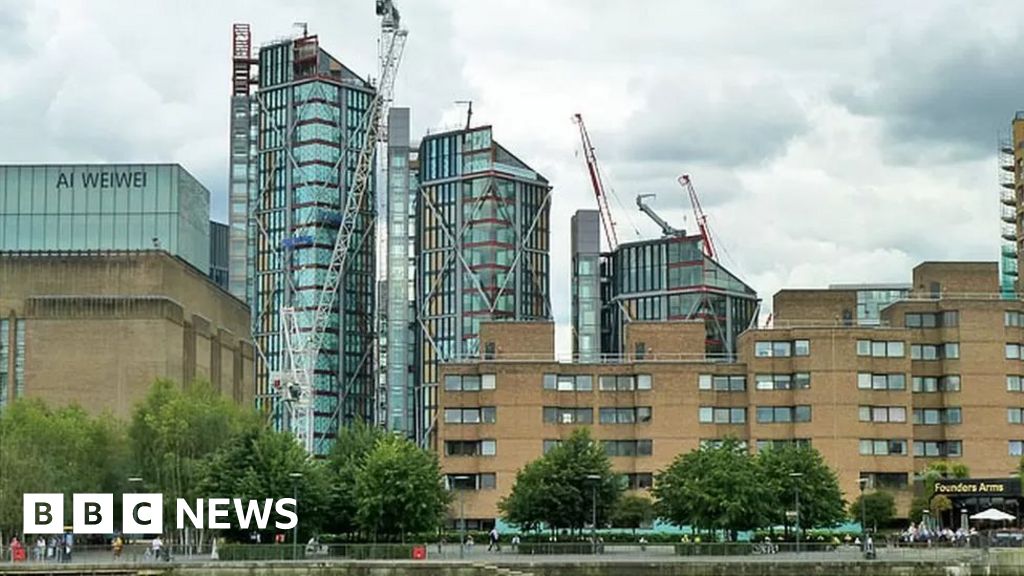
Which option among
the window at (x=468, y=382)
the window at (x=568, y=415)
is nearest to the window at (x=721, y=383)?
the window at (x=568, y=415)

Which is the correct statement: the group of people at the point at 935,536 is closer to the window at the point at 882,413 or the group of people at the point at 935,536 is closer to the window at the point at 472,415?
the window at the point at 882,413

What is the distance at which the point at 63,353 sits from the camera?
147 metres

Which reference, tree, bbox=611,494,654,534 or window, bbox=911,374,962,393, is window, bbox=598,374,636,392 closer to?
tree, bbox=611,494,654,534

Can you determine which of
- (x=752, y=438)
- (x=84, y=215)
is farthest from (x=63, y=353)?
(x=752, y=438)

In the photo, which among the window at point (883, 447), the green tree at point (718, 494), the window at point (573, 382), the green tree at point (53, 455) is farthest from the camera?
the window at point (573, 382)

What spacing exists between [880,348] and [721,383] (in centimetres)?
1335

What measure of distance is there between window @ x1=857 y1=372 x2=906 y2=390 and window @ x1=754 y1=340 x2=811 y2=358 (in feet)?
16.2

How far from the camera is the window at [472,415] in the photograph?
143 metres

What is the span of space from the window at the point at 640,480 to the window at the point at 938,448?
74.1 feet

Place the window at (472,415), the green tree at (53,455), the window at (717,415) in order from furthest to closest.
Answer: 1. the window at (717,415)
2. the window at (472,415)
3. the green tree at (53,455)

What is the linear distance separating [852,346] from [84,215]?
7316 cm

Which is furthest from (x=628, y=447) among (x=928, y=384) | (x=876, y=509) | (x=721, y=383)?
(x=928, y=384)

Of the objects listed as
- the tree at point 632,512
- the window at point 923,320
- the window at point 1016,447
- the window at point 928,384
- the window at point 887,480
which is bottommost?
the tree at point 632,512

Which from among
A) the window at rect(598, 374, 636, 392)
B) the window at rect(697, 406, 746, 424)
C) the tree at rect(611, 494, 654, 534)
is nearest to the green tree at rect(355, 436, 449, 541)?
the tree at rect(611, 494, 654, 534)
